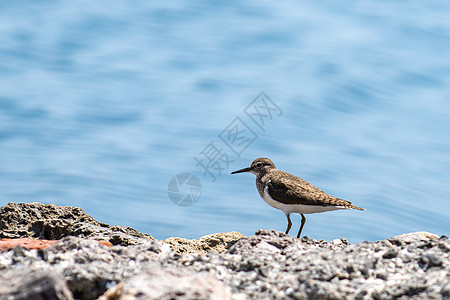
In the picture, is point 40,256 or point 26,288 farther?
point 40,256

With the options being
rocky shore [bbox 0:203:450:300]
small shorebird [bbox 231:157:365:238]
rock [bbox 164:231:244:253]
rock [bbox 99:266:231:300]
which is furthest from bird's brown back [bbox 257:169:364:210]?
rock [bbox 99:266:231:300]

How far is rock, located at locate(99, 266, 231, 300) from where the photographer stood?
489 centimetres

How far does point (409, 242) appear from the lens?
7.51 meters

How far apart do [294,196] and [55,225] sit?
4208 mm

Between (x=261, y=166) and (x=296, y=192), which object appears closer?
(x=296, y=192)

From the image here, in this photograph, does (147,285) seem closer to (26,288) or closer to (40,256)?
(26,288)

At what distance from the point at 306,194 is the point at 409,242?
3502 mm

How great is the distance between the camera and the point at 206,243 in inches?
385

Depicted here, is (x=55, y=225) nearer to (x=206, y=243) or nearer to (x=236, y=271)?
(x=206, y=243)

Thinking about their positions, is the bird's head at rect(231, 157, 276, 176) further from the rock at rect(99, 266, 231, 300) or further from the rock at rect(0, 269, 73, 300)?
the rock at rect(0, 269, 73, 300)

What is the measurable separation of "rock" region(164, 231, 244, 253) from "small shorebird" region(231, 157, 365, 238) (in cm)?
133

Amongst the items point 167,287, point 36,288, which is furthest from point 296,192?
point 36,288

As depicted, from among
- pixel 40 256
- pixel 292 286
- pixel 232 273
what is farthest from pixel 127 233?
pixel 292 286

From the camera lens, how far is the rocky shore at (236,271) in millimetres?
5020
